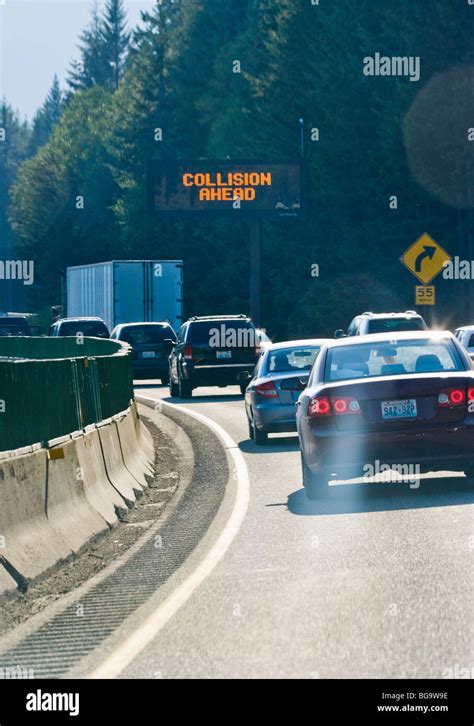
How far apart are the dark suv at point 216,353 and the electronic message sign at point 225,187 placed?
19474 mm

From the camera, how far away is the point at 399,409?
47.4ft

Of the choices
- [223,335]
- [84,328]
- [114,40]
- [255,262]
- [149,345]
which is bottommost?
[149,345]

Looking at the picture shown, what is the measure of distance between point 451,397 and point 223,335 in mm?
20404

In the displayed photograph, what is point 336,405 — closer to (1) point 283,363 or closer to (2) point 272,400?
(2) point 272,400

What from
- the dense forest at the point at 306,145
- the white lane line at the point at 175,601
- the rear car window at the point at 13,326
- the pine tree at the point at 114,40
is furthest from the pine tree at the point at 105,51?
the white lane line at the point at 175,601

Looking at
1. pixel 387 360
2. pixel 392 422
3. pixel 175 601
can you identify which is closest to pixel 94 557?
pixel 175 601

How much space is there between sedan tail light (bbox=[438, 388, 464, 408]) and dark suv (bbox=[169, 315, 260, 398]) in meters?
20.0

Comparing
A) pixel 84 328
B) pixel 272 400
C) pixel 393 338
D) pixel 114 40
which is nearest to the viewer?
pixel 393 338

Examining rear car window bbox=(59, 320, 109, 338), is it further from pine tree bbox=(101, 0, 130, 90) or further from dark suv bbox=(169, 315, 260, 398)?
pine tree bbox=(101, 0, 130, 90)

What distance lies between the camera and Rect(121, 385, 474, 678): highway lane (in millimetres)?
7398

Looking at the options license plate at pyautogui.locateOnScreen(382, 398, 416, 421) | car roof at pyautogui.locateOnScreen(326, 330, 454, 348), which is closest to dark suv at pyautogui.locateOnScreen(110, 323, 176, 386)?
car roof at pyautogui.locateOnScreen(326, 330, 454, 348)

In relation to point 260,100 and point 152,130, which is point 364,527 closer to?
point 260,100

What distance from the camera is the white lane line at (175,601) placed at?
7504 millimetres
